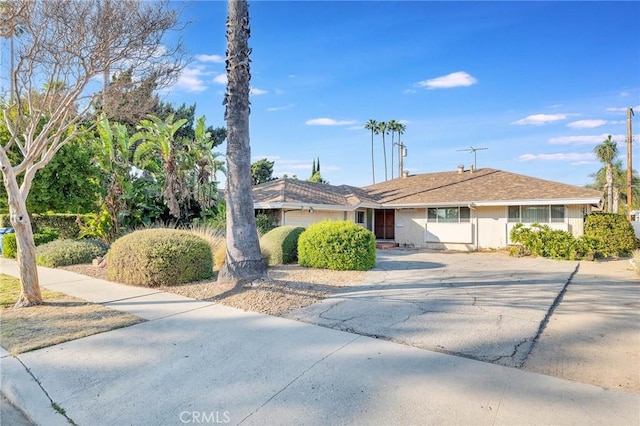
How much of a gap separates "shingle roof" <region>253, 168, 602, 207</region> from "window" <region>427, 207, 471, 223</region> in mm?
687

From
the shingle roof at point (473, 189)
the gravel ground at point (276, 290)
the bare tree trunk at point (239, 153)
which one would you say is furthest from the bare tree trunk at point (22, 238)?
the shingle roof at point (473, 189)

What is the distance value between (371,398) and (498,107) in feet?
59.1

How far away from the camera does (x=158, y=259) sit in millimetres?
7840

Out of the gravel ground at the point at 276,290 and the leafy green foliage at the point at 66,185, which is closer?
the gravel ground at the point at 276,290

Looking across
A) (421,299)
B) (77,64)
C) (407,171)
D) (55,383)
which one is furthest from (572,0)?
(407,171)

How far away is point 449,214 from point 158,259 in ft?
51.1

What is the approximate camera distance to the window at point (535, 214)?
16.3 metres

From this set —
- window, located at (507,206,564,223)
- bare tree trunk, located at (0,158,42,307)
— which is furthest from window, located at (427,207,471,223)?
bare tree trunk, located at (0,158,42,307)

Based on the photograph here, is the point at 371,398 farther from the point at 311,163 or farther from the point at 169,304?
the point at 311,163

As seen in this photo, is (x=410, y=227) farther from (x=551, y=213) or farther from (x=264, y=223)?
(x=264, y=223)

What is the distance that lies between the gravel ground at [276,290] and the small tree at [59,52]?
287 cm

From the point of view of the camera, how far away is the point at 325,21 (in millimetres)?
10898

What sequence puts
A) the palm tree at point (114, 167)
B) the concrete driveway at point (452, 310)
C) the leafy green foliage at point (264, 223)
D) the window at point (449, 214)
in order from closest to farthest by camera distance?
the concrete driveway at point (452, 310), the palm tree at point (114, 167), the leafy green foliage at point (264, 223), the window at point (449, 214)

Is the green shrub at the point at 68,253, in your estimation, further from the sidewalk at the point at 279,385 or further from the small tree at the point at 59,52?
the sidewalk at the point at 279,385
